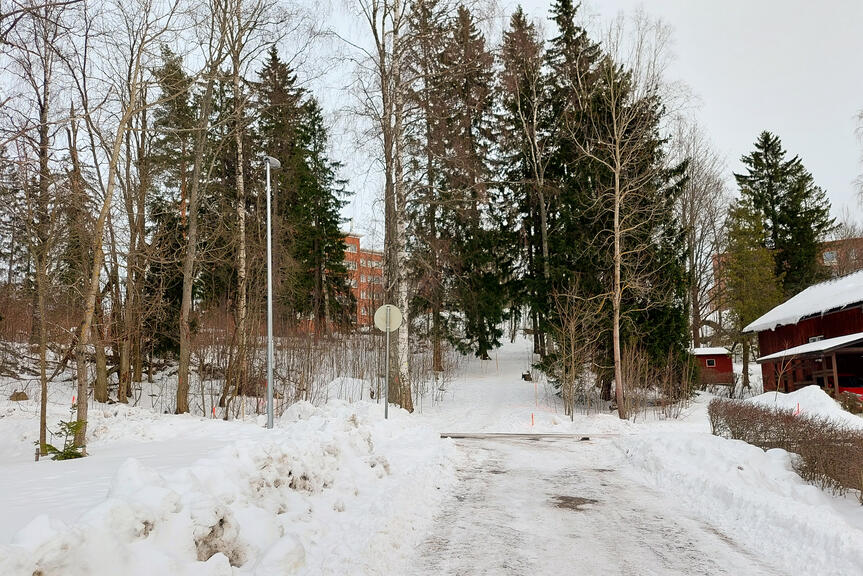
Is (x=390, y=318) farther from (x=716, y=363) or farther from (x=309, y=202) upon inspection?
(x=716, y=363)

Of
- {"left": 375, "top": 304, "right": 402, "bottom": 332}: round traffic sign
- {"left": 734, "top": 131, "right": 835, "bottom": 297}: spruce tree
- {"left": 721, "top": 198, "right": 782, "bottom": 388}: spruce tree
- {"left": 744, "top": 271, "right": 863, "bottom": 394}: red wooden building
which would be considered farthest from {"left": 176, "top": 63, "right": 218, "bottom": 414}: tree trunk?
{"left": 734, "top": 131, "right": 835, "bottom": 297}: spruce tree

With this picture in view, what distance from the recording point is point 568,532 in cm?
663

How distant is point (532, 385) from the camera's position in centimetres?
2978

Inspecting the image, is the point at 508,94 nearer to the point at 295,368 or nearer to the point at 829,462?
the point at 295,368

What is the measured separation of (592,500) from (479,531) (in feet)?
8.08

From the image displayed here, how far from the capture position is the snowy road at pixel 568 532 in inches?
214

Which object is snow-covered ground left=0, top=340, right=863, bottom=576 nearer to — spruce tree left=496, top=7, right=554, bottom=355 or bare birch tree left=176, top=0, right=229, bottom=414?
bare birch tree left=176, top=0, right=229, bottom=414

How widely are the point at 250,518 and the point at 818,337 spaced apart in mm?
Result: 32220

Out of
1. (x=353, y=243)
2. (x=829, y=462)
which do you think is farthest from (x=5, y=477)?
(x=353, y=243)

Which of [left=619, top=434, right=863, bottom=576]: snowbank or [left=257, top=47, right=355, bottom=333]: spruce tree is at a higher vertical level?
[left=257, top=47, right=355, bottom=333]: spruce tree

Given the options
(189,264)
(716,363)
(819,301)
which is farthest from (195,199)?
(716,363)

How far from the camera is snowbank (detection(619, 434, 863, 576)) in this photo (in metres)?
5.56

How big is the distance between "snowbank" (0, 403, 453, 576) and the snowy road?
526 mm

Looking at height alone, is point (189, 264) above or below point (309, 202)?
below
